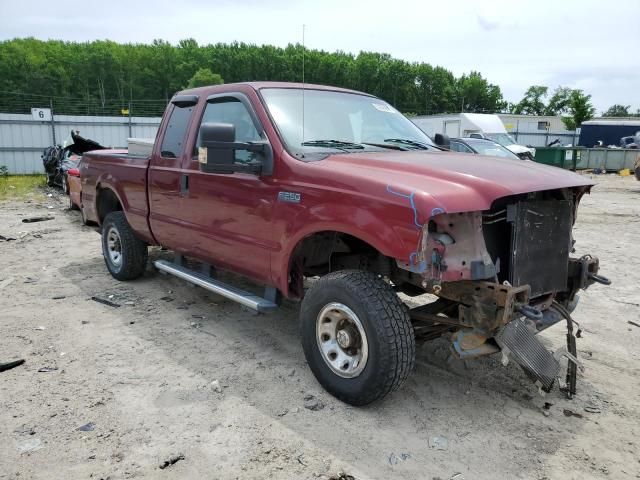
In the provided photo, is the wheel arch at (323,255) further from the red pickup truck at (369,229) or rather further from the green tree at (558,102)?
the green tree at (558,102)

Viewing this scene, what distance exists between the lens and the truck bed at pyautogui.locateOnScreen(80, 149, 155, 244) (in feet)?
18.0

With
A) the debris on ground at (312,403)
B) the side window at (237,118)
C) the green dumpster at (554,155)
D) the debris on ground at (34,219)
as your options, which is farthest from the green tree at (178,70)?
the debris on ground at (312,403)

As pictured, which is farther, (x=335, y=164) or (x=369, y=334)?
(x=335, y=164)

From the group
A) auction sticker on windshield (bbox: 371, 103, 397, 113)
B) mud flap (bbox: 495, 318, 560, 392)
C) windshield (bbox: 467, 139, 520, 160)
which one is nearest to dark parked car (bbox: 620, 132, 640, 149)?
windshield (bbox: 467, 139, 520, 160)

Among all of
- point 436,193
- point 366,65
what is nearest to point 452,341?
point 436,193

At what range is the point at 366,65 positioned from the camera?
89062 millimetres

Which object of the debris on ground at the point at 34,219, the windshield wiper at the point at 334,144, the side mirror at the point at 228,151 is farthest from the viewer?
the debris on ground at the point at 34,219

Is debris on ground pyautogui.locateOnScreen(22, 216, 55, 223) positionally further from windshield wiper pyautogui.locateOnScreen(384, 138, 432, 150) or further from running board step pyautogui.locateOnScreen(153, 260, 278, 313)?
windshield wiper pyautogui.locateOnScreen(384, 138, 432, 150)

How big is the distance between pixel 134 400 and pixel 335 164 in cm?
211

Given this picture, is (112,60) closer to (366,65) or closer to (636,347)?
(366,65)

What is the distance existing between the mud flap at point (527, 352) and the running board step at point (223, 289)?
5.73ft

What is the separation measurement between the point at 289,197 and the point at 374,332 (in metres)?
1.14

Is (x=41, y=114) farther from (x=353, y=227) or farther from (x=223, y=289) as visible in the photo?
(x=353, y=227)

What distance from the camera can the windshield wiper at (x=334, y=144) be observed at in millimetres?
3932
